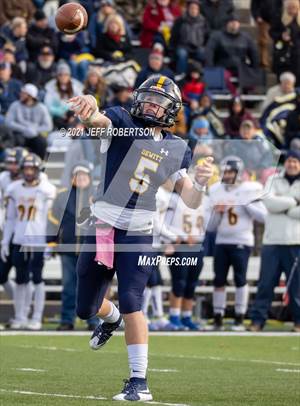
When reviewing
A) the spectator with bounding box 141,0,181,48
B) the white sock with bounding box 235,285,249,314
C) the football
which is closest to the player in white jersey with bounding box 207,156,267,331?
the white sock with bounding box 235,285,249,314

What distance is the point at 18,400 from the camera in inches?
297

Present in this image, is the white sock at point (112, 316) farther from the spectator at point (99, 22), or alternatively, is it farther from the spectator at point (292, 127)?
the spectator at point (99, 22)

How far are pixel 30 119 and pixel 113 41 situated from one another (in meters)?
2.97

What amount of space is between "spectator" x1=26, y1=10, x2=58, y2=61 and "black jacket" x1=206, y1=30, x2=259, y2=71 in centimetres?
250

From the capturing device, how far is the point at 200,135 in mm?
17641

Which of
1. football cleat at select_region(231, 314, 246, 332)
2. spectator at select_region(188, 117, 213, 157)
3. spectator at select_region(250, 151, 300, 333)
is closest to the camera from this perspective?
spectator at select_region(250, 151, 300, 333)

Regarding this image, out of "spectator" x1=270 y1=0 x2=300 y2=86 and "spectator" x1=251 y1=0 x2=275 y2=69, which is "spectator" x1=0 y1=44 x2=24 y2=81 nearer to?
"spectator" x1=270 y1=0 x2=300 y2=86

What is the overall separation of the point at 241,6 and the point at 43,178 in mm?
8734

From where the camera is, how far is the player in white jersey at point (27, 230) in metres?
14.7

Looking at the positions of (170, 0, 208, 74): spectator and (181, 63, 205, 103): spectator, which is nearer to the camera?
(181, 63, 205, 103): spectator

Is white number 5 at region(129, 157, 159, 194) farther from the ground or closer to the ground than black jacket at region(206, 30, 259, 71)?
closer to the ground

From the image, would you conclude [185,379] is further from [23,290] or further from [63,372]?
[23,290]

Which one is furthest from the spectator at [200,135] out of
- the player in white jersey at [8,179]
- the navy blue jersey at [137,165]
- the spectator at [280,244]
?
the navy blue jersey at [137,165]

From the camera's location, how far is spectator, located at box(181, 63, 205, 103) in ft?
62.5
